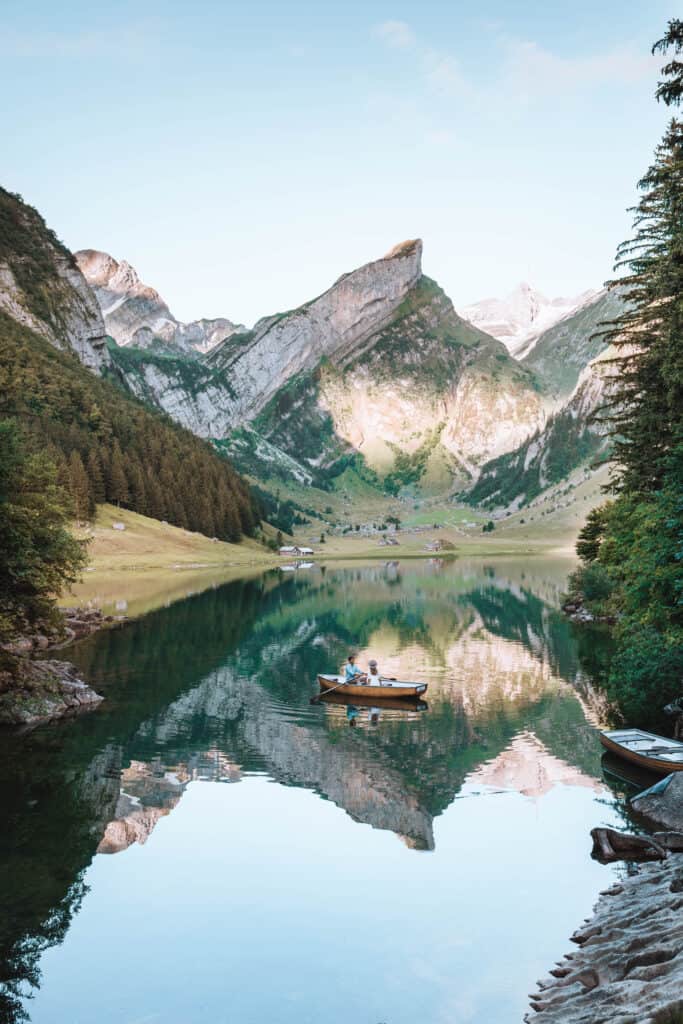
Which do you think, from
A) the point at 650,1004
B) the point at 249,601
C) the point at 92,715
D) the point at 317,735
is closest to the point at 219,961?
the point at 650,1004

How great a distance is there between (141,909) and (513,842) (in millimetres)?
12966

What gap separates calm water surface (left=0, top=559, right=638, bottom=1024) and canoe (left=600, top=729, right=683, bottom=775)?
149 centimetres

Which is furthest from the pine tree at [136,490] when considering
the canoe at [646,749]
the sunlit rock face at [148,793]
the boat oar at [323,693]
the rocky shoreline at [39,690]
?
the canoe at [646,749]

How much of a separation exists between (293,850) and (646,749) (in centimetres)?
1630

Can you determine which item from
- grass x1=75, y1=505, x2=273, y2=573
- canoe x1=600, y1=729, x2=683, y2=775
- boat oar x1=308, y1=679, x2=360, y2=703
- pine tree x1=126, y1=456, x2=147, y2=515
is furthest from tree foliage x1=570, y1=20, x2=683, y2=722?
pine tree x1=126, y1=456, x2=147, y2=515

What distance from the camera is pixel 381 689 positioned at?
5000cm

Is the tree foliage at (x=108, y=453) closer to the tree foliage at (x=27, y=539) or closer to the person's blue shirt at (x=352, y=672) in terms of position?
the person's blue shirt at (x=352, y=672)

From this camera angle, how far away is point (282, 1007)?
17328 millimetres

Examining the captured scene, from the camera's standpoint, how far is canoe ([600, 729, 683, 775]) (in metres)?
31.9

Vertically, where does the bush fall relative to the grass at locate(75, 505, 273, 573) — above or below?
below

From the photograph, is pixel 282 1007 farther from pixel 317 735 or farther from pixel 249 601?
pixel 249 601

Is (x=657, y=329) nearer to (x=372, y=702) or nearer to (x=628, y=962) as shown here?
(x=372, y=702)

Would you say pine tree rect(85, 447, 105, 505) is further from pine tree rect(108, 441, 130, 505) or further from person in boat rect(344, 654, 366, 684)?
person in boat rect(344, 654, 366, 684)

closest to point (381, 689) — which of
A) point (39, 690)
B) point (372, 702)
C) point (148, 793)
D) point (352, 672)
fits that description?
point (372, 702)
